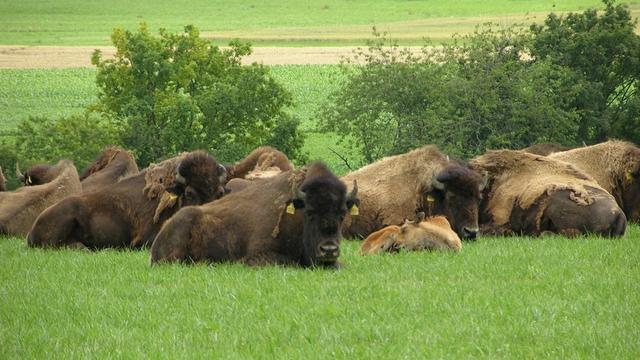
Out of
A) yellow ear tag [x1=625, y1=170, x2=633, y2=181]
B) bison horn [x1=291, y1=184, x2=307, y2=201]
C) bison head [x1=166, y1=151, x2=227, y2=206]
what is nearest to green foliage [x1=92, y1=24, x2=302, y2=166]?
yellow ear tag [x1=625, y1=170, x2=633, y2=181]

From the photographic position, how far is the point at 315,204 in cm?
1481

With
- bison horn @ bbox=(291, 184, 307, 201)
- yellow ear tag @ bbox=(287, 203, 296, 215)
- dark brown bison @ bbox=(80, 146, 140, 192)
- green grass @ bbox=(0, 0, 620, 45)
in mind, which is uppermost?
bison horn @ bbox=(291, 184, 307, 201)

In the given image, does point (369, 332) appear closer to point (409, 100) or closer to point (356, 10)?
point (409, 100)

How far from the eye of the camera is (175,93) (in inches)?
1232

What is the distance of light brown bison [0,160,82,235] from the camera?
68.9ft

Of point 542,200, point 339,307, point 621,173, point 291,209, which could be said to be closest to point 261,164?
point 542,200

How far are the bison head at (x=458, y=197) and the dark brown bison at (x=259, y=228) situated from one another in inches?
138

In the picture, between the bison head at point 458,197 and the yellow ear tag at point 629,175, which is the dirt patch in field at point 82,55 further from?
the bison head at point 458,197

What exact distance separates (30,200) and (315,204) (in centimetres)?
832

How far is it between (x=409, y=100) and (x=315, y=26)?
96.0 metres

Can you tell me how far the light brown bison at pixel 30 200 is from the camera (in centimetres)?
2102

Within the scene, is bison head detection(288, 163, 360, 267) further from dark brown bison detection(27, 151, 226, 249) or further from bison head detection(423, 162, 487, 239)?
bison head detection(423, 162, 487, 239)

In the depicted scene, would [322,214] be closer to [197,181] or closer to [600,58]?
[197,181]

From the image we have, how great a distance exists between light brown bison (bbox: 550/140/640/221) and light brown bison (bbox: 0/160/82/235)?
8.68 m
